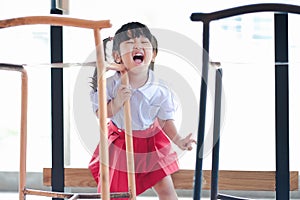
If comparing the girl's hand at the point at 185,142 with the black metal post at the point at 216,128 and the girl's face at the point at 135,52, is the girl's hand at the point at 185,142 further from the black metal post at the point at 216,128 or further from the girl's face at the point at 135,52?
the girl's face at the point at 135,52

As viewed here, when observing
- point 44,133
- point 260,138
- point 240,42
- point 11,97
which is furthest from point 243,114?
point 11,97

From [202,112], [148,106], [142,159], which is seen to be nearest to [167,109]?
[148,106]

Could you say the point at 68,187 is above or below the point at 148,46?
below

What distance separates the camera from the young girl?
63.9 inches

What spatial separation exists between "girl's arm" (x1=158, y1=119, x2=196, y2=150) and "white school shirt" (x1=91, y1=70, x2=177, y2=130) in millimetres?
17

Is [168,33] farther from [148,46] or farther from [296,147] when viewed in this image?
[296,147]

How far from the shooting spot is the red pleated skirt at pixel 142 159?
1.63m

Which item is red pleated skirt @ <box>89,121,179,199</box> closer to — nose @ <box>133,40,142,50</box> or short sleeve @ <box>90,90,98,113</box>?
short sleeve @ <box>90,90,98,113</box>

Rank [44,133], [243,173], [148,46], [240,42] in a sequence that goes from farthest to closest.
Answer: [44,133] < [240,42] < [243,173] < [148,46]

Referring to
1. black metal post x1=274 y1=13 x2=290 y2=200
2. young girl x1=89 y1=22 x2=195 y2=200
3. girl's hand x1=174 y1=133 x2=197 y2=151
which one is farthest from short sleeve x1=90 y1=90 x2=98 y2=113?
Result: black metal post x1=274 y1=13 x2=290 y2=200

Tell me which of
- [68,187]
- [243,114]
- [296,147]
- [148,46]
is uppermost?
[148,46]

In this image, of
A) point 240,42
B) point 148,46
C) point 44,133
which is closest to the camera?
point 148,46

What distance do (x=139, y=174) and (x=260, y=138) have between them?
2.04 feet

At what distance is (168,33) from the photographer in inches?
73.0
